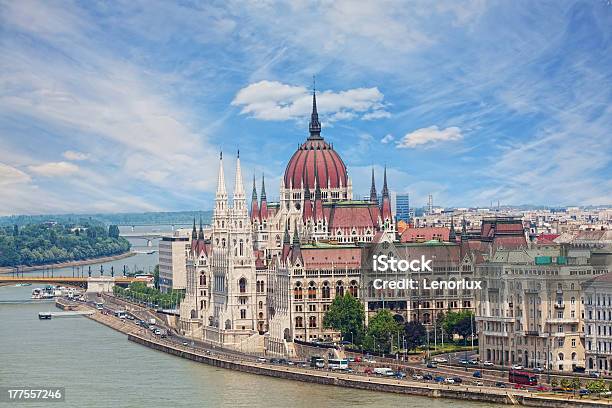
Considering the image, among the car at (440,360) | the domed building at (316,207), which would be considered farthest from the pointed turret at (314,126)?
the car at (440,360)

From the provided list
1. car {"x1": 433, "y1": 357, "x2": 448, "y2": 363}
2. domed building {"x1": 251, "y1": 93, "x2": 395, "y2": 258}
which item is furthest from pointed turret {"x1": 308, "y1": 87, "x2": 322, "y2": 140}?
car {"x1": 433, "y1": 357, "x2": 448, "y2": 363}

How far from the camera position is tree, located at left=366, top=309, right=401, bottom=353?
280 feet

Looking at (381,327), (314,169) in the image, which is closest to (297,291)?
(381,327)

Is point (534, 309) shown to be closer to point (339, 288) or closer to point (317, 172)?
point (339, 288)

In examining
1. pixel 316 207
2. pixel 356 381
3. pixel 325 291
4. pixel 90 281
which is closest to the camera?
pixel 356 381

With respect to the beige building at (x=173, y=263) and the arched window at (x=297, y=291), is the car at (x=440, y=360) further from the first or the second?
the beige building at (x=173, y=263)

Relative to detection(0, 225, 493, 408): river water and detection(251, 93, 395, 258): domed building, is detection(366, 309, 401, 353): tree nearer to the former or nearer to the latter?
detection(0, 225, 493, 408): river water

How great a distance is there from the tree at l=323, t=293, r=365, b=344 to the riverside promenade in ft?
16.1

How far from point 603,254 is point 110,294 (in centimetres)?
7002

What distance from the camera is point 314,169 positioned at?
11188 cm

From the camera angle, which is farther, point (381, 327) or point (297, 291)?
point (297, 291)

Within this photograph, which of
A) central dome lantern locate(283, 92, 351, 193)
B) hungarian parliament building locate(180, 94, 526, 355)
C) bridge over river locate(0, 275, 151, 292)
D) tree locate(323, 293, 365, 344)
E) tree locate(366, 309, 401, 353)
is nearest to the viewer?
tree locate(366, 309, 401, 353)

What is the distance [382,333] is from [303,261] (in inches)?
414

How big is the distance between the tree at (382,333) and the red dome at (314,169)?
82.2 ft
